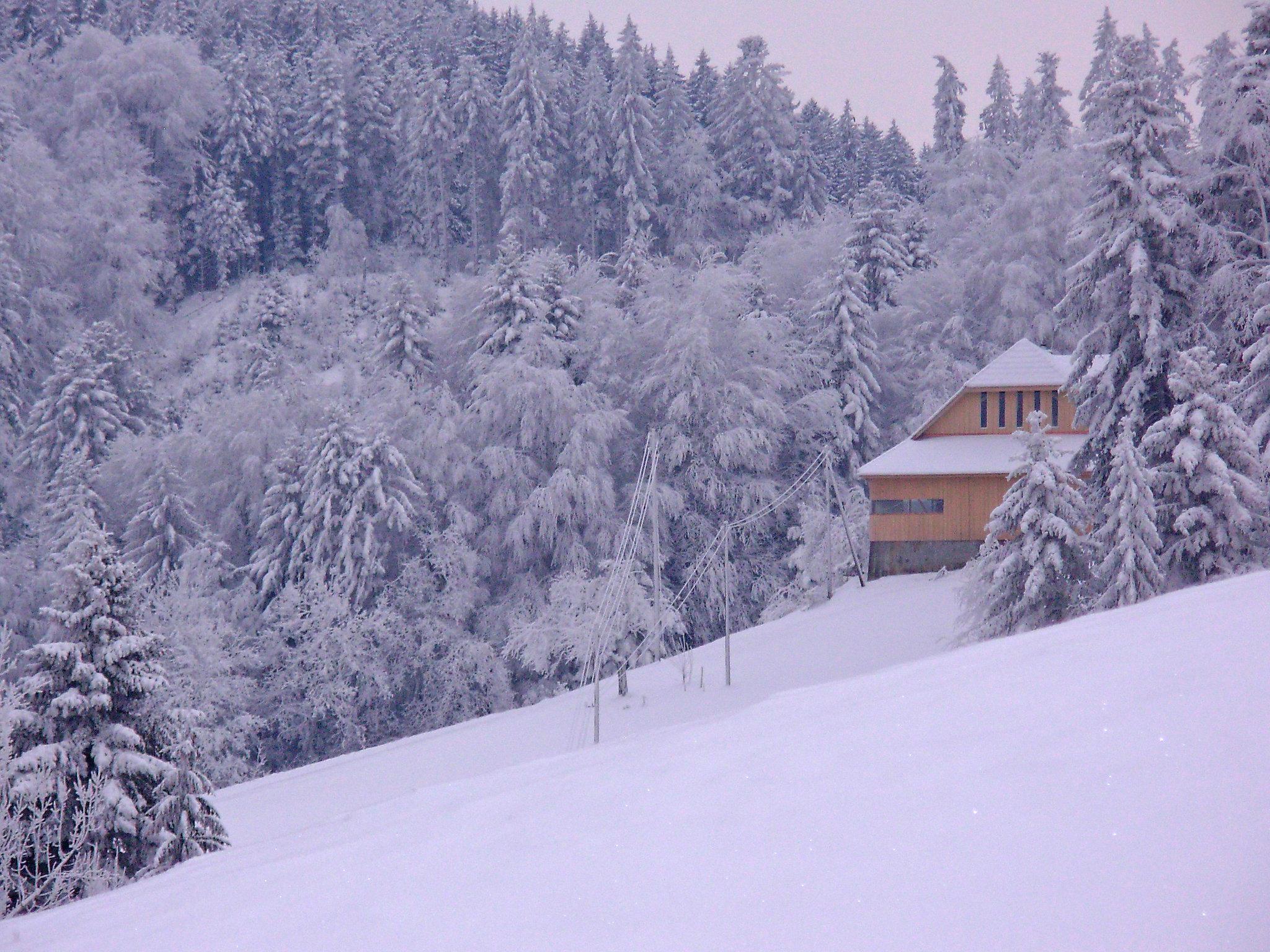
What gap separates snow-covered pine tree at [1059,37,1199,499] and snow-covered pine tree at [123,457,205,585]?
3068 cm

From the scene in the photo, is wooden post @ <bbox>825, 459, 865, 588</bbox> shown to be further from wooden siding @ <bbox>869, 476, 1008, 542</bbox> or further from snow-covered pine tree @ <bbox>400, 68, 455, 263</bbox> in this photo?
snow-covered pine tree @ <bbox>400, 68, 455, 263</bbox>

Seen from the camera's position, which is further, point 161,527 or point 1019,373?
point 161,527

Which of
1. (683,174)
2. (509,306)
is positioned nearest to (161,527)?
(509,306)

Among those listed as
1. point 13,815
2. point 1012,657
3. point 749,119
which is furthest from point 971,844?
point 749,119

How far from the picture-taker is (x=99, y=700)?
51.2 feet

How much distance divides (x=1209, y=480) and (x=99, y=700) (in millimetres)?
20920

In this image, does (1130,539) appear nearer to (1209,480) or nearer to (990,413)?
(1209,480)

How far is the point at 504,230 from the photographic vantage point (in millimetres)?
63781

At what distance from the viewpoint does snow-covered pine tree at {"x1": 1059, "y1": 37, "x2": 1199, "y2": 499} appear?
82.0 ft

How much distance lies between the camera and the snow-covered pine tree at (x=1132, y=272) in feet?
82.0

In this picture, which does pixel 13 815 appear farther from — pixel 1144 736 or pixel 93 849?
pixel 1144 736

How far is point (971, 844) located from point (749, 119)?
224 feet

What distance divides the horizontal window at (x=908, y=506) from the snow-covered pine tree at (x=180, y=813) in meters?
27.1

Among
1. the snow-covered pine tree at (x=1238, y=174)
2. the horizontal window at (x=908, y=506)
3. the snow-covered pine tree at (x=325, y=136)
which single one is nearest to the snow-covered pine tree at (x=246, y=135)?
the snow-covered pine tree at (x=325, y=136)
